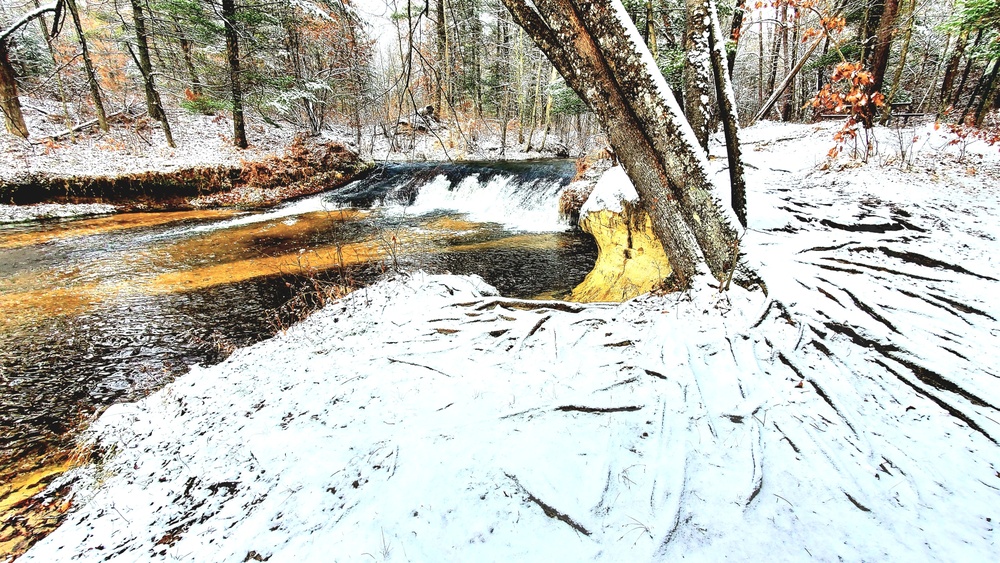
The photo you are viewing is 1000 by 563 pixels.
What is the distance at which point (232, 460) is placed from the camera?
2.38 meters

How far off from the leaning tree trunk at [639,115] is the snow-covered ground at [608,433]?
35 cm

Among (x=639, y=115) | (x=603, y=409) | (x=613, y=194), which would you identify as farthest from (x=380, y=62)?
(x=603, y=409)

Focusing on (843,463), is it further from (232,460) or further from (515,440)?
(232,460)

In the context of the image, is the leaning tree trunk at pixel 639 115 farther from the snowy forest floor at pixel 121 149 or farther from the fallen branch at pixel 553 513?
the snowy forest floor at pixel 121 149

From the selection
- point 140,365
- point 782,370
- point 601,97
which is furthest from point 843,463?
point 140,365

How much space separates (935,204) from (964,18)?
19.1 ft

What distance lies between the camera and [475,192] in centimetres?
1312

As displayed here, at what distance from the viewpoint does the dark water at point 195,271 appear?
409 centimetres

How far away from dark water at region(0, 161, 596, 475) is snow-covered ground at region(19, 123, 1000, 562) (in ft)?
4.10

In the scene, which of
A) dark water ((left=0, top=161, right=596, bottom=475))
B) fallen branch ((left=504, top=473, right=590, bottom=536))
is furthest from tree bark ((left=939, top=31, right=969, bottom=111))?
fallen branch ((left=504, top=473, right=590, bottom=536))

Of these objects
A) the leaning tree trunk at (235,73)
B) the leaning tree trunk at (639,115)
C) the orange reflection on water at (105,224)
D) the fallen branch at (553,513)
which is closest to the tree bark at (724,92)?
the leaning tree trunk at (639,115)

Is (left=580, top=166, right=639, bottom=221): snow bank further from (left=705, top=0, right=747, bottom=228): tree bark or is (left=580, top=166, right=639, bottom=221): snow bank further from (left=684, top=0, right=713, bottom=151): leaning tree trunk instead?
(left=705, top=0, right=747, bottom=228): tree bark

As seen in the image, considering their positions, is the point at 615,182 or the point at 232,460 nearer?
the point at 232,460

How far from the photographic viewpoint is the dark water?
4.09 m
